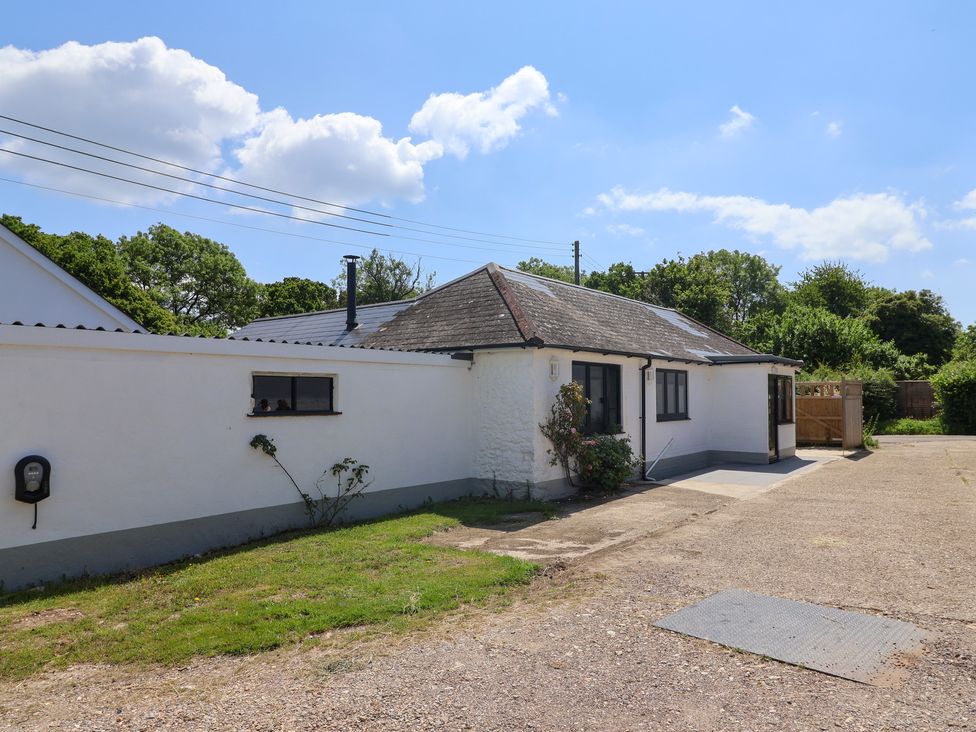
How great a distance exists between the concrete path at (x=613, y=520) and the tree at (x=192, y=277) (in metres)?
36.0

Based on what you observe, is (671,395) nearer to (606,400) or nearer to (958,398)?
(606,400)

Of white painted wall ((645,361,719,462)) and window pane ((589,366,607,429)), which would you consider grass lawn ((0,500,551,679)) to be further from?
white painted wall ((645,361,719,462))

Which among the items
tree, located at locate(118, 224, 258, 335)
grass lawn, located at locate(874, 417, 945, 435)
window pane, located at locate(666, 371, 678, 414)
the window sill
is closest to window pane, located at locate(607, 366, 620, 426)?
window pane, located at locate(666, 371, 678, 414)

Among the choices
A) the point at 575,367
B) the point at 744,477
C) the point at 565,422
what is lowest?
the point at 744,477

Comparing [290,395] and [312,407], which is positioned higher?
[290,395]

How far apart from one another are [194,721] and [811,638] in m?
4.49

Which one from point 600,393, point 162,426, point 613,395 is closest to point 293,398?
point 162,426

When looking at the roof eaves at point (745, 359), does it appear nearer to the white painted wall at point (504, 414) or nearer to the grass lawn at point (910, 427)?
the white painted wall at point (504, 414)

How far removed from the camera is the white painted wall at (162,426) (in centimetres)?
700

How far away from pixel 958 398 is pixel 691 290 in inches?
806

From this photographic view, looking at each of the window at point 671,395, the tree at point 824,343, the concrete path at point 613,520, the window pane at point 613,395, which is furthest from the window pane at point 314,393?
the tree at point 824,343

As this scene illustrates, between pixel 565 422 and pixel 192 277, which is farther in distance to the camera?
pixel 192 277

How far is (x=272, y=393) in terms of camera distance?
9398 mm

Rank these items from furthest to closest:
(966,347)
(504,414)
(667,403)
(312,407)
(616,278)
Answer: (616,278) → (966,347) → (667,403) → (504,414) → (312,407)
